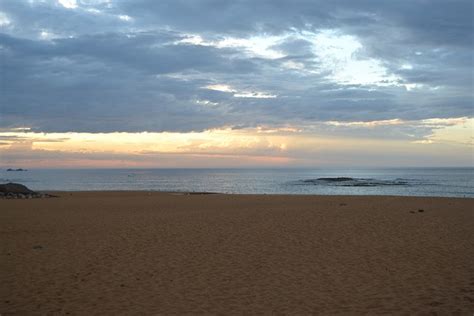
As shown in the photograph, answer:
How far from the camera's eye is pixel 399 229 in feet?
48.7

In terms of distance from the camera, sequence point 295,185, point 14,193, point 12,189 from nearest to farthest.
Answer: point 14,193 → point 12,189 → point 295,185

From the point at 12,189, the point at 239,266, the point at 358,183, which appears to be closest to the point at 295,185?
the point at 358,183

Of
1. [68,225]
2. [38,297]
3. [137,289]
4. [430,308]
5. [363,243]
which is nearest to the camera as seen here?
[430,308]

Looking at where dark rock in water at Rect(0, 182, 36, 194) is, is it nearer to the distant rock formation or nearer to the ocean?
the distant rock formation

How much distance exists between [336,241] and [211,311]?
665 cm

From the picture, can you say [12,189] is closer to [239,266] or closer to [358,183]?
[239,266]

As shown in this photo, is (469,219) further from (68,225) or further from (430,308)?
(68,225)

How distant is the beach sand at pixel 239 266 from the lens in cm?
716

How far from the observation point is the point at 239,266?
9.76 metres

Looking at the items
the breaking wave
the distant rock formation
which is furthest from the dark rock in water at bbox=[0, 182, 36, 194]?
the breaking wave

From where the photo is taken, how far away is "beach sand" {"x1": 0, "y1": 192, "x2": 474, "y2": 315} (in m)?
7.16

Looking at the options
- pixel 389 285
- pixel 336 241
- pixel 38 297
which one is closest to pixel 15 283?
pixel 38 297

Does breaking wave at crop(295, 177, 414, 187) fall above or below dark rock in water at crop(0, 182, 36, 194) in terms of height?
below

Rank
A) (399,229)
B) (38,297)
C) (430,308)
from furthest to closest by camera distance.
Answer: (399,229)
(38,297)
(430,308)
